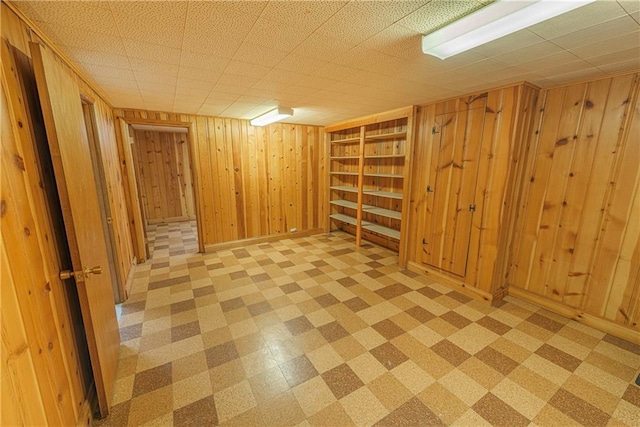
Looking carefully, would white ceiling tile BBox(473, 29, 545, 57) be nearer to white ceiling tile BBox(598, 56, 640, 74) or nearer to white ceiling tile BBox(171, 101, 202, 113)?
white ceiling tile BBox(598, 56, 640, 74)

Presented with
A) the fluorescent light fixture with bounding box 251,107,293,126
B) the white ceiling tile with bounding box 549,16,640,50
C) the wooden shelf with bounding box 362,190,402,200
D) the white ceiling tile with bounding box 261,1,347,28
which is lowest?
the wooden shelf with bounding box 362,190,402,200

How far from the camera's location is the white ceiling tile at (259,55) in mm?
1670

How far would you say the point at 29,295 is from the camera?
106 cm

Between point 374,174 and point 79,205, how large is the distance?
141 inches

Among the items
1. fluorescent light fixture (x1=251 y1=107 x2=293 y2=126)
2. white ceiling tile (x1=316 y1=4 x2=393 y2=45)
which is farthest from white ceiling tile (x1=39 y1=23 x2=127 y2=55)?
fluorescent light fixture (x1=251 y1=107 x2=293 y2=126)

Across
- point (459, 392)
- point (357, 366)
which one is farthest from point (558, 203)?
point (357, 366)

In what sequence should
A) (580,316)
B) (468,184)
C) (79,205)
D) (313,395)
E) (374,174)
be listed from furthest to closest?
(374,174) → (468,184) → (580,316) → (313,395) → (79,205)

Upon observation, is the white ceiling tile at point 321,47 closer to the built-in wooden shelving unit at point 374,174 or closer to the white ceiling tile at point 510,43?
the white ceiling tile at point 510,43

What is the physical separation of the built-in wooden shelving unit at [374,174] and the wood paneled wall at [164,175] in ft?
12.3

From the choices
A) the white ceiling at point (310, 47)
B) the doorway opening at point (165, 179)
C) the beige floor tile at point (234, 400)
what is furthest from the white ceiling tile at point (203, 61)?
the doorway opening at point (165, 179)

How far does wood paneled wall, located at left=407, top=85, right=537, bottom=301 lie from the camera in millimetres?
2541

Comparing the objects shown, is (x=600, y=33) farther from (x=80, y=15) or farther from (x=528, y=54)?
(x=80, y=15)

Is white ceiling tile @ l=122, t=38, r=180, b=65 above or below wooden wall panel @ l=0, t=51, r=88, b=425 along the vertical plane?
above

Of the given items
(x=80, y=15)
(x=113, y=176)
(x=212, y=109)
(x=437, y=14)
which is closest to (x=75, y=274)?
(x=80, y=15)
